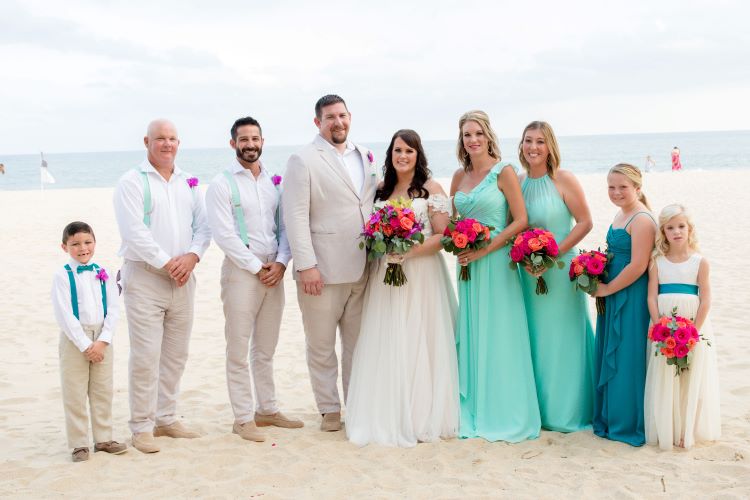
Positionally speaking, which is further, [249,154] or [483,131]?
[483,131]

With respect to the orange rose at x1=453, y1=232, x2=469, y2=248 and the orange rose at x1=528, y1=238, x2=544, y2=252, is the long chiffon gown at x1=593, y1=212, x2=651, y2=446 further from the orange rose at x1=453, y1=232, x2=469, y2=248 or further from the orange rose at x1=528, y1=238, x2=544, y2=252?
the orange rose at x1=453, y1=232, x2=469, y2=248

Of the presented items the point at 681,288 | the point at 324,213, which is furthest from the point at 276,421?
the point at 681,288

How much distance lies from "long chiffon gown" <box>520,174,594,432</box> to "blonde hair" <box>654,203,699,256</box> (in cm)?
76

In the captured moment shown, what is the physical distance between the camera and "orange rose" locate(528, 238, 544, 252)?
5.38 m

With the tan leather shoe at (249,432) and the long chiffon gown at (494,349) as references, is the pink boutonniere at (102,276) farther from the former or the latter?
the long chiffon gown at (494,349)

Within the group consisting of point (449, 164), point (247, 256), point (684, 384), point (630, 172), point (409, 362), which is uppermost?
point (449, 164)

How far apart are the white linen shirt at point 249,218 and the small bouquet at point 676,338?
2.99 meters

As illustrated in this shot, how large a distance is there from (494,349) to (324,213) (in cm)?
181

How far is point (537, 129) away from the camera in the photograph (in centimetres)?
573

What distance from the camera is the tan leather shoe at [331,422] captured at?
19.6ft

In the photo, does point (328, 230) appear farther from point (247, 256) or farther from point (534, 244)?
Answer: point (534, 244)

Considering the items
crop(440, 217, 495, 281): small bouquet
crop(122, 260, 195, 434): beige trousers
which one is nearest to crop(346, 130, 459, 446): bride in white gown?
crop(440, 217, 495, 281): small bouquet

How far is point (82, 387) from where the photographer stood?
523 centimetres

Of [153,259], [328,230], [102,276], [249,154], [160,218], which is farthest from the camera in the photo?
[328,230]
